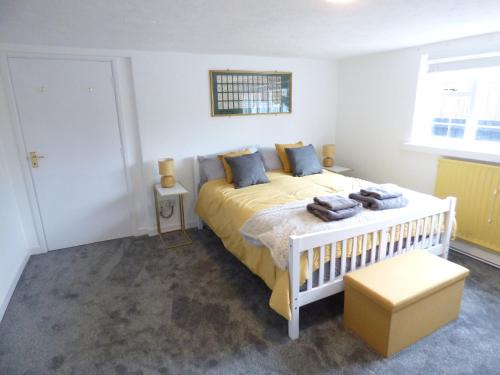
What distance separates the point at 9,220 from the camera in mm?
2863

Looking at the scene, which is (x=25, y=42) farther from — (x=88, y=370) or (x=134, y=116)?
(x=88, y=370)

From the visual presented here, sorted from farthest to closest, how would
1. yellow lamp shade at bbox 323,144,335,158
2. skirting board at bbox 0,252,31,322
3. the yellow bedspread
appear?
yellow lamp shade at bbox 323,144,335,158 < skirting board at bbox 0,252,31,322 < the yellow bedspread

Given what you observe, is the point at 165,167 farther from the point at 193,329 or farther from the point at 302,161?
the point at 193,329

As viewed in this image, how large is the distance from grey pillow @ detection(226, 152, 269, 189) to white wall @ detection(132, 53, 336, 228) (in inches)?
21.8

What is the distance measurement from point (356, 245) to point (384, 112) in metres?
2.29

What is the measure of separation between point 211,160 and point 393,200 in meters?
2.02

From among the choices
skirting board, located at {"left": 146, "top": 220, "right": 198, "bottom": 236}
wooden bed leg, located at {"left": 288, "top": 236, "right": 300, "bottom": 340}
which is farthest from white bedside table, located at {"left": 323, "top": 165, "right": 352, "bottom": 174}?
wooden bed leg, located at {"left": 288, "top": 236, "right": 300, "bottom": 340}

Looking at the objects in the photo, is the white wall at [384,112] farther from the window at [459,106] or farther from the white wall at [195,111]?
the white wall at [195,111]

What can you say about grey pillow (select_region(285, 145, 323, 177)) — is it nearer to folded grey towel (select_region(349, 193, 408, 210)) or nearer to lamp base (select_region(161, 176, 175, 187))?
folded grey towel (select_region(349, 193, 408, 210))

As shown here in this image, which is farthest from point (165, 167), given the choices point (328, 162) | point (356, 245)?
point (328, 162)

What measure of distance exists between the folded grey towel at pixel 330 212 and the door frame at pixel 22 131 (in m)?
2.16

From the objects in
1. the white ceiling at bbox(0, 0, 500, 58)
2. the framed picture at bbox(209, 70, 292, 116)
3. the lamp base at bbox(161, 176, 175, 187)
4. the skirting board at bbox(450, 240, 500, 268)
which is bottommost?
the skirting board at bbox(450, 240, 500, 268)

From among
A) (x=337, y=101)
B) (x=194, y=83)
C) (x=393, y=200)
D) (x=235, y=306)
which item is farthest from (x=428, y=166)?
(x=194, y=83)

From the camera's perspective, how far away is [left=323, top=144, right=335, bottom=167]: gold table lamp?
4270mm
